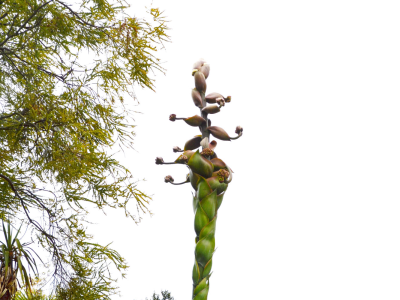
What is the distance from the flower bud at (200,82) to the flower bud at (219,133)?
1.51 ft

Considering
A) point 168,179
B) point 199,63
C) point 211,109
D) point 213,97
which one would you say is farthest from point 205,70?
point 168,179

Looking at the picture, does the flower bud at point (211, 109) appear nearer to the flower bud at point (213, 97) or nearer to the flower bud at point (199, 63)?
the flower bud at point (213, 97)

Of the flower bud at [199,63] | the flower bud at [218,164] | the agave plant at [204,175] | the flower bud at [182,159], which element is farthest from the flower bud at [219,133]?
the flower bud at [199,63]

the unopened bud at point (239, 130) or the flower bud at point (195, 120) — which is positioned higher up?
the flower bud at point (195, 120)

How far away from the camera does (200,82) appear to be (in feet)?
14.5

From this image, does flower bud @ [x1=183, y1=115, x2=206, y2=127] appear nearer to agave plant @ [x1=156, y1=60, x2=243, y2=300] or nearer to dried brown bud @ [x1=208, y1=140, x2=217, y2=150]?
agave plant @ [x1=156, y1=60, x2=243, y2=300]

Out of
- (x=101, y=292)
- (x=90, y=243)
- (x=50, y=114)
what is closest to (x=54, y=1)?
(x=50, y=114)

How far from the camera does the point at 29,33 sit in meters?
5.63

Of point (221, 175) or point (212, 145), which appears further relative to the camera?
point (212, 145)

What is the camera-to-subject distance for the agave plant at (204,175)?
3713 mm

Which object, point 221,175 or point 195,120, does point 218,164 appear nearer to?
point 221,175

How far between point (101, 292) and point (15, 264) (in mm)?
1158

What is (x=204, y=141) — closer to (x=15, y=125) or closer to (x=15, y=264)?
(x=15, y=125)

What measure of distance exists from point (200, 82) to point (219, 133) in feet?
1.96
